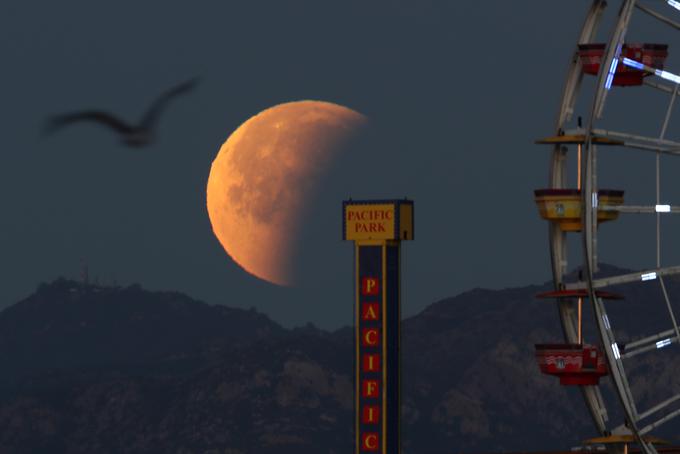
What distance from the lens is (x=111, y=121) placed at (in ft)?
273

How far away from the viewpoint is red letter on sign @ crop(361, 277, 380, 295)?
14938 cm

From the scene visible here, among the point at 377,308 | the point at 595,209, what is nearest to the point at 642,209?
the point at 595,209

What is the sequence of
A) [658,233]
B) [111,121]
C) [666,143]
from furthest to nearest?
[666,143]
[658,233]
[111,121]

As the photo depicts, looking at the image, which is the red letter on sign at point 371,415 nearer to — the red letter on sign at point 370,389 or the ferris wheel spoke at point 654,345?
the red letter on sign at point 370,389

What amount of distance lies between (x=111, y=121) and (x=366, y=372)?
68.1 meters

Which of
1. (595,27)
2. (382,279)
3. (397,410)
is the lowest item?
(397,410)

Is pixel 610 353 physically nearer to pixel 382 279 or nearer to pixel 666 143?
pixel 666 143

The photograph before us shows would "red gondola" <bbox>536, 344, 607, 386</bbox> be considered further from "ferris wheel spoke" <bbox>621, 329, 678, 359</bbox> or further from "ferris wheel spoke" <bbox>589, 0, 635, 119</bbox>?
"ferris wheel spoke" <bbox>589, 0, 635, 119</bbox>

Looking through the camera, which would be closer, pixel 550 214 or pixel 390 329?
pixel 550 214

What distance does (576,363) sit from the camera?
10650 cm

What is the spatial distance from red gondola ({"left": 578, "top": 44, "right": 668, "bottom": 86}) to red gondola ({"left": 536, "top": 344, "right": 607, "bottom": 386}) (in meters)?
13.9

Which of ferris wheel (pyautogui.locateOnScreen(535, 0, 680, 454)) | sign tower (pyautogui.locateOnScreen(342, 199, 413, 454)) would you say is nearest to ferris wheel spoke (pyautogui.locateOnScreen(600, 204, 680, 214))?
ferris wheel (pyautogui.locateOnScreen(535, 0, 680, 454))

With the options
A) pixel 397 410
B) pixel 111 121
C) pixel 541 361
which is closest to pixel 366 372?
pixel 397 410

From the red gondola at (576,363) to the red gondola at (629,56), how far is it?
1392cm
